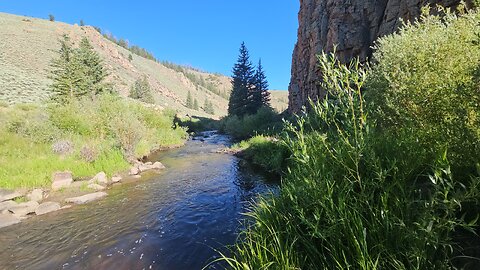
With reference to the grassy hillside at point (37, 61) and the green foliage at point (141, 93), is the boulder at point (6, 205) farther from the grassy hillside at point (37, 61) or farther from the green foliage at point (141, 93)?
the green foliage at point (141, 93)

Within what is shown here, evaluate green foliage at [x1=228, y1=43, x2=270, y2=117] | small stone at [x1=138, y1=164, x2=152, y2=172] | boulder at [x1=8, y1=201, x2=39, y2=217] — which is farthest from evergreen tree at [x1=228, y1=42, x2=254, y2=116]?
boulder at [x1=8, y1=201, x2=39, y2=217]

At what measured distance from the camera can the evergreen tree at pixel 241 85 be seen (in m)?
46.4

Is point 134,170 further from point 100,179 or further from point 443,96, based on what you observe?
point 443,96

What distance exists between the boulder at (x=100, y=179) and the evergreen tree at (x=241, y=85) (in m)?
33.6

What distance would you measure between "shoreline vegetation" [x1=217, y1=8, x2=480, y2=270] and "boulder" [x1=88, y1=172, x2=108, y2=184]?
417 inches

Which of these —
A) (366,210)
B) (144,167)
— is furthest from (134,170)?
(366,210)

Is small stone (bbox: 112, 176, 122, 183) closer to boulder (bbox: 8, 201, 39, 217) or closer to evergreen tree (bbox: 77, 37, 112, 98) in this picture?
boulder (bbox: 8, 201, 39, 217)

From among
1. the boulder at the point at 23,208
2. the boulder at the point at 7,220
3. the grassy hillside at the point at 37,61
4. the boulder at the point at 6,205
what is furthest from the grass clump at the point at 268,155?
the grassy hillside at the point at 37,61

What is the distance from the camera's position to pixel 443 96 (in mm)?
3777

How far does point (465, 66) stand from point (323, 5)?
2792cm

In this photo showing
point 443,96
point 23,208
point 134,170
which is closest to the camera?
point 443,96

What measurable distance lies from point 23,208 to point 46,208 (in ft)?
2.46

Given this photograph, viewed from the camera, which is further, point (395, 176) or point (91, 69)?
point (91, 69)

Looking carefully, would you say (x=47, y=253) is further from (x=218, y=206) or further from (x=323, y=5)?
(x=323, y=5)
